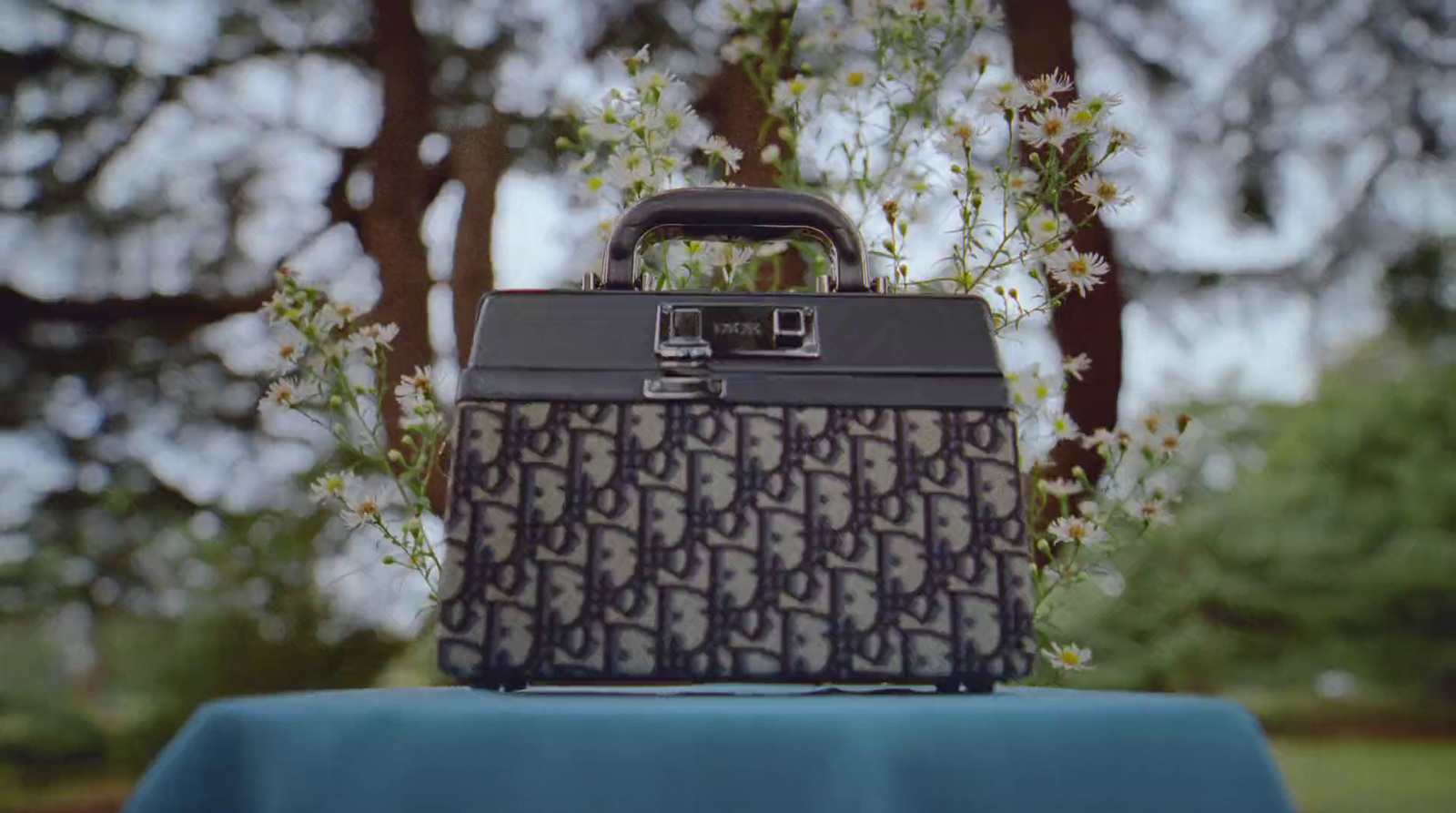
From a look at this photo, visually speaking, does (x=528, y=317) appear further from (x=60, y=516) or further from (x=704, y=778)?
(x=60, y=516)

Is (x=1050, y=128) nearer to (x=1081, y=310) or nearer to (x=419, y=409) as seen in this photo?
(x=419, y=409)

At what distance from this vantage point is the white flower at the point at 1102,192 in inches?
27.9

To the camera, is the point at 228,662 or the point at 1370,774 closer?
the point at 228,662

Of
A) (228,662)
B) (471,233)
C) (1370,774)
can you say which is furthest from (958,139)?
(1370,774)

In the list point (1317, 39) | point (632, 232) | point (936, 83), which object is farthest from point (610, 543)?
point (1317, 39)

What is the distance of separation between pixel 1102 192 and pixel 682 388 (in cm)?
34

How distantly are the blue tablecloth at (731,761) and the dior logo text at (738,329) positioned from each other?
0.67 feet

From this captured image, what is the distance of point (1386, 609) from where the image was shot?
839 cm

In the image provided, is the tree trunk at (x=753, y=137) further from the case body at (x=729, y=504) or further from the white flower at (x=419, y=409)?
the case body at (x=729, y=504)

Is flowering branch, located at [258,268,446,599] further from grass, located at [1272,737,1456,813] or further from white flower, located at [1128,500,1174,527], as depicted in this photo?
grass, located at [1272,737,1456,813]

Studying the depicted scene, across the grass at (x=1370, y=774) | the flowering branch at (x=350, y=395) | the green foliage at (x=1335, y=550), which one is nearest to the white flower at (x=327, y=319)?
the flowering branch at (x=350, y=395)

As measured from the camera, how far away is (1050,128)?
27.0 inches

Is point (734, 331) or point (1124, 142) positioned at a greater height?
point (1124, 142)

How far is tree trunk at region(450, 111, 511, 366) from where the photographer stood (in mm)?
1513
